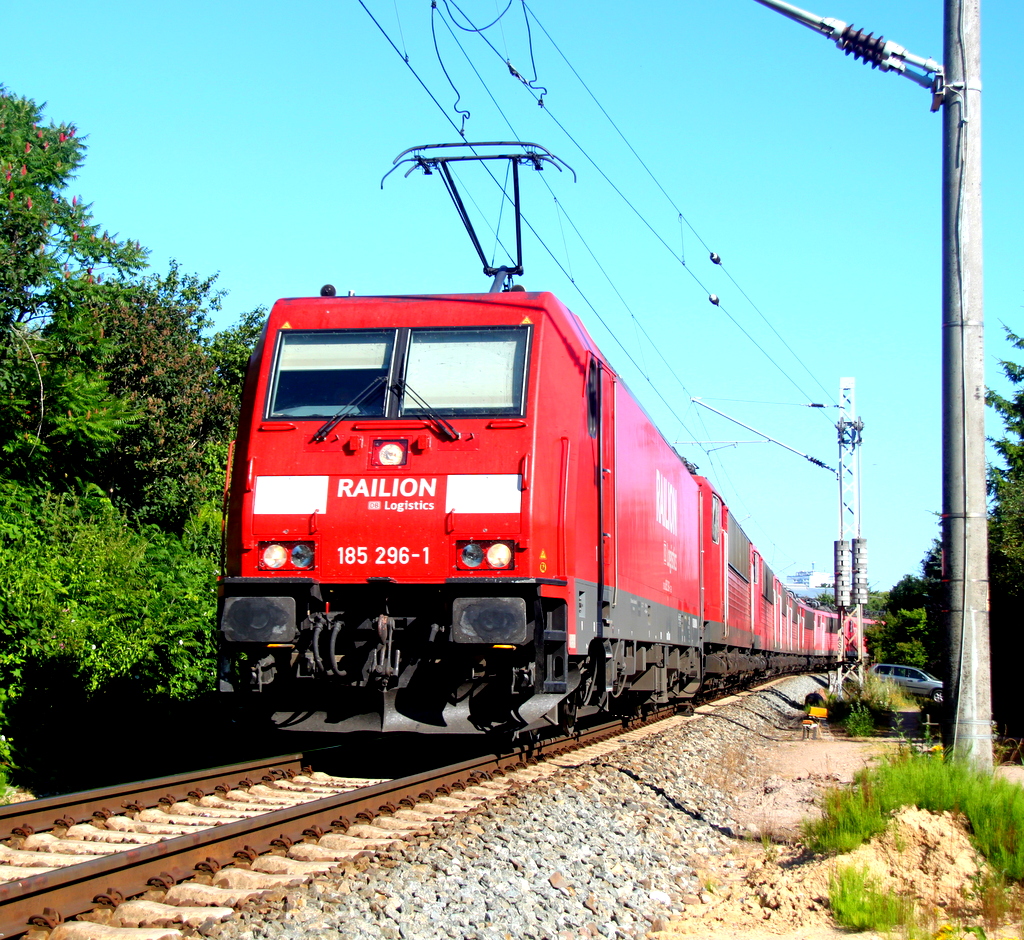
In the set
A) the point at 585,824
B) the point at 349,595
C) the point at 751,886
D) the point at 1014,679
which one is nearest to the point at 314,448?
the point at 349,595

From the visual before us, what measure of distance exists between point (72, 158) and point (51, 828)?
16984 millimetres

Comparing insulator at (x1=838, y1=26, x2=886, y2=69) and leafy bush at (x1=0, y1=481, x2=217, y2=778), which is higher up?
insulator at (x1=838, y1=26, x2=886, y2=69)

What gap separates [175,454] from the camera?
2334cm

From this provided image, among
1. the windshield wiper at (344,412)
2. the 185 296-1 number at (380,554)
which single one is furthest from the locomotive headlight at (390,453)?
the 185 296-1 number at (380,554)

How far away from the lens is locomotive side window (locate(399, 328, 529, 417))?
8.45m

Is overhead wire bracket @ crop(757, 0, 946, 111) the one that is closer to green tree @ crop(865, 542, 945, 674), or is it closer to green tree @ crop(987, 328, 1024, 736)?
green tree @ crop(987, 328, 1024, 736)

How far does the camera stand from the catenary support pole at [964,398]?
7.43 meters

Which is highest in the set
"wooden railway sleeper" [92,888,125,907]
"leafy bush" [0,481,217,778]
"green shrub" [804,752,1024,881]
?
"leafy bush" [0,481,217,778]

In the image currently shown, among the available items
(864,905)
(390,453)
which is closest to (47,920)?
(864,905)

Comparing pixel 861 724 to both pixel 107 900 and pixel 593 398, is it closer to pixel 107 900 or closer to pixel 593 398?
pixel 593 398

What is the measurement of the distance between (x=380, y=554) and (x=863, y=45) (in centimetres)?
506

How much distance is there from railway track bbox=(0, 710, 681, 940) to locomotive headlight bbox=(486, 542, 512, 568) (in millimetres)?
1702

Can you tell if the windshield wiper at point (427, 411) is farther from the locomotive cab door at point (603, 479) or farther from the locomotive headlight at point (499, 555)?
the locomotive cab door at point (603, 479)

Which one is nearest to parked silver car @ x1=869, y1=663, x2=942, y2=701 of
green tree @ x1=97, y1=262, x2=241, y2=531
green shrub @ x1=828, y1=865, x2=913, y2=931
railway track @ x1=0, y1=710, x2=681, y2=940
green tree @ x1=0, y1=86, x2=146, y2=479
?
green tree @ x1=97, y1=262, x2=241, y2=531
